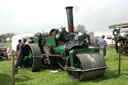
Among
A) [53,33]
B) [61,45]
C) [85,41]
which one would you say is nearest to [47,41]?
[53,33]

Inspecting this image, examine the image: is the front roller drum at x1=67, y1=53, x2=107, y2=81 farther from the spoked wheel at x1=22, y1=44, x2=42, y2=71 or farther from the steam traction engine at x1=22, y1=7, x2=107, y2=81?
the spoked wheel at x1=22, y1=44, x2=42, y2=71

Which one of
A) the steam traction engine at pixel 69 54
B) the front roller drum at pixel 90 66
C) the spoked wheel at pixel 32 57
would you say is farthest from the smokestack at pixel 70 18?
the front roller drum at pixel 90 66

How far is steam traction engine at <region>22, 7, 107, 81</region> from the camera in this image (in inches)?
159

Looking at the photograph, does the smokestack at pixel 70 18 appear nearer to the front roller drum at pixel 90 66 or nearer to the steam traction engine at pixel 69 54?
the steam traction engine at pixel 69 54

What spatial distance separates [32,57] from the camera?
240 inches

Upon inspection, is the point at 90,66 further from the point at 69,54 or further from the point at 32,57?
the point at 32,57

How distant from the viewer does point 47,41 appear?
19.7ft

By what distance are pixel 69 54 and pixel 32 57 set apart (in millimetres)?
2198

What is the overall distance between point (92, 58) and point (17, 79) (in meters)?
2.15

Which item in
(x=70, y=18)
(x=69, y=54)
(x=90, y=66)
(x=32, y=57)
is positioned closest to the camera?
(x=90, y=66)

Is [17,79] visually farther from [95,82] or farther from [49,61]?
[95,82]

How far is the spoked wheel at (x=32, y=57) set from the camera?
5590 mm

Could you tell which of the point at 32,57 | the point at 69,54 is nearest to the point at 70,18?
the point at 69,54

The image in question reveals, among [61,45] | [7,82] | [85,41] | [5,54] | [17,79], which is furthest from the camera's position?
[5,54]
